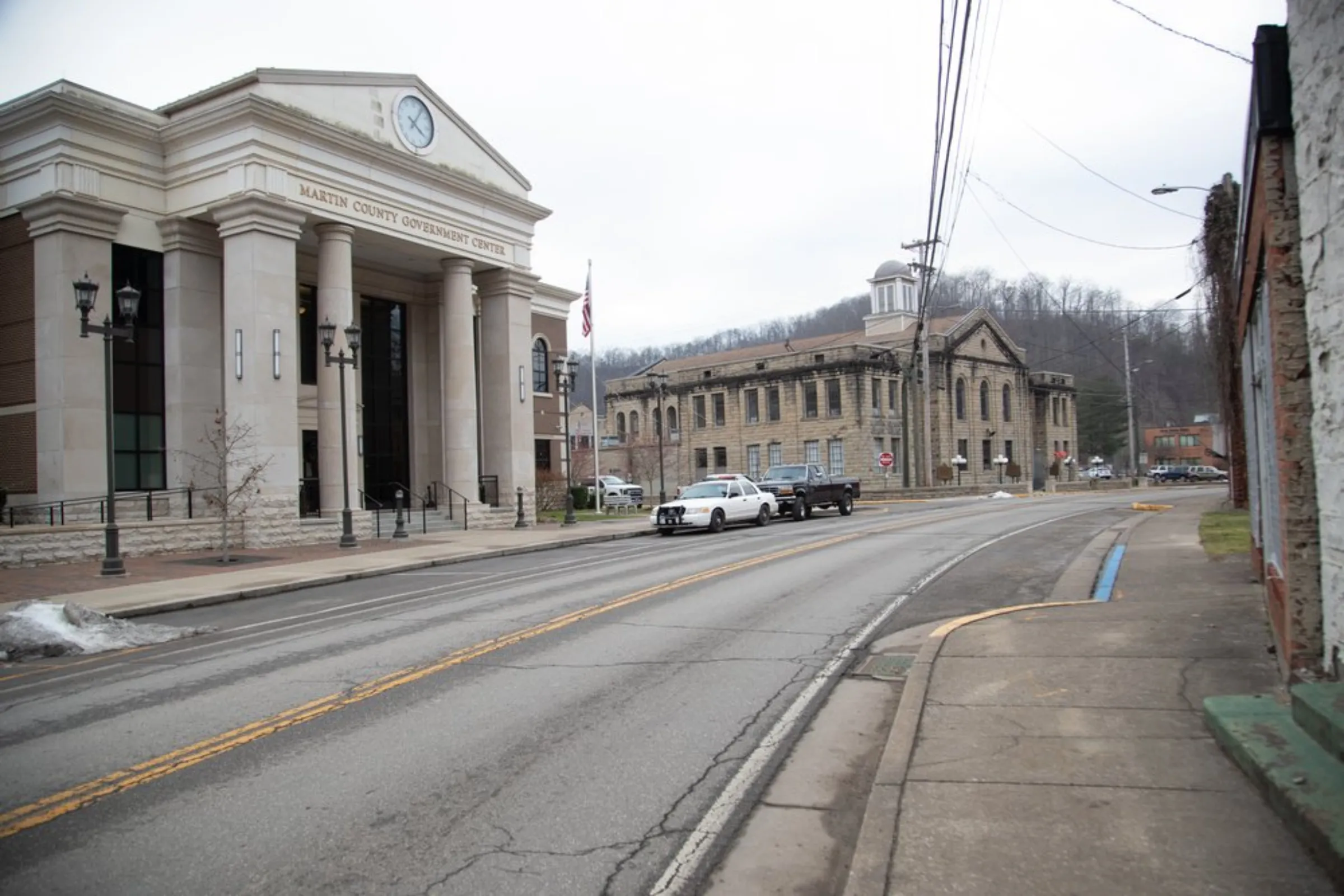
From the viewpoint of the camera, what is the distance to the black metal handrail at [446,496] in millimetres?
29312

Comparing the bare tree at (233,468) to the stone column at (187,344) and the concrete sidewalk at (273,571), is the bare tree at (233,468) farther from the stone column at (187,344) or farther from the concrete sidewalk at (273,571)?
the concrete sidewalk at (273,571)

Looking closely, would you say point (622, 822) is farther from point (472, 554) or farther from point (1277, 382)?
point (472, 554)

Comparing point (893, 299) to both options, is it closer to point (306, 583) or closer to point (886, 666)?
point (306, 583)

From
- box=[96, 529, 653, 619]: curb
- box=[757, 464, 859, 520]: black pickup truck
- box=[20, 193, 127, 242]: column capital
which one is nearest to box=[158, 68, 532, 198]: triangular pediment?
box=[20, 193, 127, 242]: column capital

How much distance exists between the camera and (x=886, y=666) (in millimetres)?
8289

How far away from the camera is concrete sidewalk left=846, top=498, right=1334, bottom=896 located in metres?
3.78

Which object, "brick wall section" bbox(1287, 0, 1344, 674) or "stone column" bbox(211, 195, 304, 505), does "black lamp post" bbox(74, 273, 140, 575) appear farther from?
"brick wall section" bbox(1287, 0, 1344, 674)

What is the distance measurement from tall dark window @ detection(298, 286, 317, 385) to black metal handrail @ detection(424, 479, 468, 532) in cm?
540

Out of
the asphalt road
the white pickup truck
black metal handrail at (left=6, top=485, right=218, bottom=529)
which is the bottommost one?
the asphalt road

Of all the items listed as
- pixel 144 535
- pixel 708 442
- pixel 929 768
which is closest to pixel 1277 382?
pixel 929 768

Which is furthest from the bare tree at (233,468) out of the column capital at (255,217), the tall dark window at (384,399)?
the tall dark window at (384,399)

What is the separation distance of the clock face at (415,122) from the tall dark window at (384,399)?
6616 mm

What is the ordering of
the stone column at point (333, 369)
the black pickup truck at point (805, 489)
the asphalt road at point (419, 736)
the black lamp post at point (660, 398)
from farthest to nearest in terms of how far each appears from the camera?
the black lamp post at point (660, 398), the black pickup truck at point (805, 489), the stone column at point (333, 369), the asphalt road at point (419, 736)

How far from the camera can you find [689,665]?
8289 millimetres
